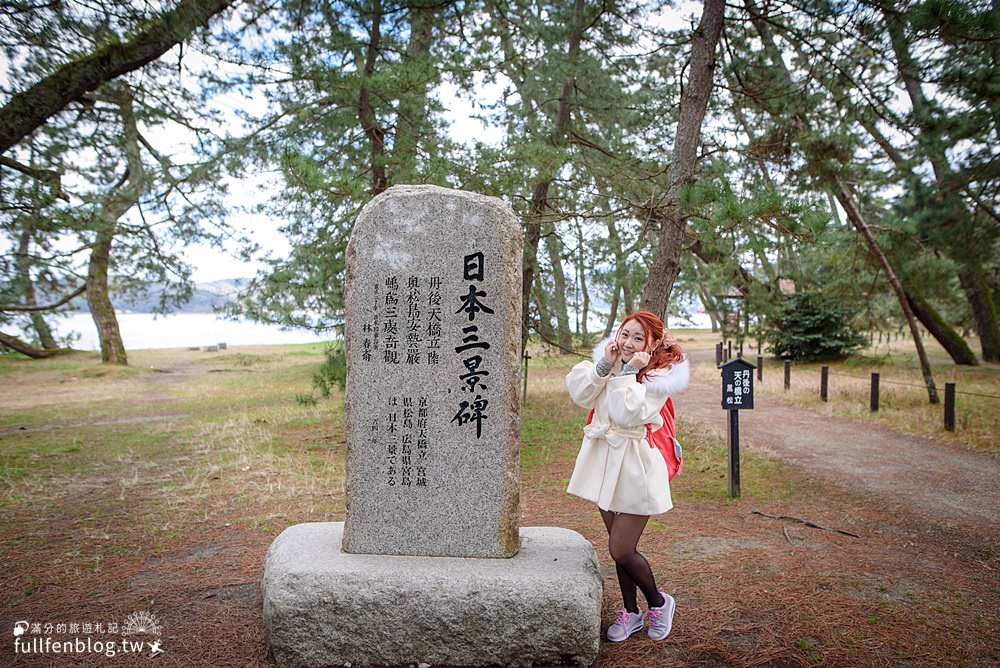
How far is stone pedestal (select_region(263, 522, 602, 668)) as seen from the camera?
302 cm

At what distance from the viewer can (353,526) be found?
3.45m

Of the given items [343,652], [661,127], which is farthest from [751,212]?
[661,127]

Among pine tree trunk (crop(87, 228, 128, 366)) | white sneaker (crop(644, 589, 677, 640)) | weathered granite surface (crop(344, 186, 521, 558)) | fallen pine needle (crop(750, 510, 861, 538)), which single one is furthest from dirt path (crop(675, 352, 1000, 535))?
pine tree trunk (crop(87, 228, 128, 366))

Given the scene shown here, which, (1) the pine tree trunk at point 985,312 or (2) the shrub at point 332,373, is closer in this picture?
(2) the shrub at point 332,373

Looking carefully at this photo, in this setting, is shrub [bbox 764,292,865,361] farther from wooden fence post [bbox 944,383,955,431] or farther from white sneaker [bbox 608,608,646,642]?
white sneaker [bbox 608,608,646,642]

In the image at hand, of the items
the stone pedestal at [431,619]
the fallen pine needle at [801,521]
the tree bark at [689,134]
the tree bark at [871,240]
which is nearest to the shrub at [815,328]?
the tree bark at [871,240]

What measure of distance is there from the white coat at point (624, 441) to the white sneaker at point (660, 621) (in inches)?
27.0

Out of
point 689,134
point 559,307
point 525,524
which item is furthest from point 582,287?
point 525,524

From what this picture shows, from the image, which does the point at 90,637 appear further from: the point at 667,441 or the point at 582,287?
the point at 582,287

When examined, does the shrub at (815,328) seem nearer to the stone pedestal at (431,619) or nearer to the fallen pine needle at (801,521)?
the fallen pine needle at (801,521)

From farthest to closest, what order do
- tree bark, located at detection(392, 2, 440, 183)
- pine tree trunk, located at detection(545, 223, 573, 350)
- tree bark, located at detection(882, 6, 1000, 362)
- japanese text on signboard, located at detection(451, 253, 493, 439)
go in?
1. pine tree trunk, located at detection(545, 223, 573, 350)
2. tree bark, located at detection(392, 2, 440, 183)
3. tree bark, located at detection(882, 6, 1000, 362)
4. japanese text on signboard, located at detection(451, 253, 493, 439)

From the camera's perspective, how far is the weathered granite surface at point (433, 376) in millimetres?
3432

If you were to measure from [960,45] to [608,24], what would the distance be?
432cm

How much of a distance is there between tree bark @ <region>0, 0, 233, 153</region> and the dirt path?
23.4 feet
